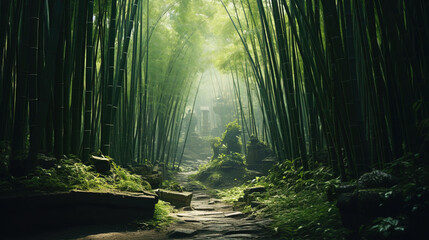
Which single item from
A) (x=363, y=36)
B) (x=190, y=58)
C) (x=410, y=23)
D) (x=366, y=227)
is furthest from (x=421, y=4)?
(x=190, y=58)

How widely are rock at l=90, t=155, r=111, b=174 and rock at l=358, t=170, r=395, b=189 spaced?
2074 millimetres

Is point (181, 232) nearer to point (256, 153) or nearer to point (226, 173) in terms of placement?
point (256, 153)

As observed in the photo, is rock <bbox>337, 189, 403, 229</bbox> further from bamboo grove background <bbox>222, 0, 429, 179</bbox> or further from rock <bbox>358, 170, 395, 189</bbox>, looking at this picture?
bamboo grove background <bbox>222, 0, 429, 179</bbox>

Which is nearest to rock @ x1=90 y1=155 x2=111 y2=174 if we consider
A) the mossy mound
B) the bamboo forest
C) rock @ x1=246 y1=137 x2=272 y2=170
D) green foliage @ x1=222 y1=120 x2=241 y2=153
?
the bamboo forest

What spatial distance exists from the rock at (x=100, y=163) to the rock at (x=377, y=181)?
207 centimetres

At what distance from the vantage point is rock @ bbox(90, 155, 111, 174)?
2701 mm

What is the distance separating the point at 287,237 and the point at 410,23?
1.56 m

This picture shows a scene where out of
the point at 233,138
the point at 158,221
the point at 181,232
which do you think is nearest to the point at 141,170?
the point at 158,221

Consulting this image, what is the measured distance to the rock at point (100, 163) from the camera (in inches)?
106

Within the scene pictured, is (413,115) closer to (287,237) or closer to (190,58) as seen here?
(287,237)

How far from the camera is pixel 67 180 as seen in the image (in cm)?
221

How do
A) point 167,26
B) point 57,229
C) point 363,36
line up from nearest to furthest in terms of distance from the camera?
point 57,229 < point 363,36 < point 167,26

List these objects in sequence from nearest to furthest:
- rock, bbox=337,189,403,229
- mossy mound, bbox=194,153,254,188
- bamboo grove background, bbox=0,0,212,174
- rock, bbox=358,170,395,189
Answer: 1. rock, bbox=337,189,403,229
2. rock, bbox=358,170,395,189
3. bamboo grove background, bbox=0,0,212,174
4. mossy mound, bbox=194,153,254,188

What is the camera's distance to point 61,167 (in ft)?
7.55
